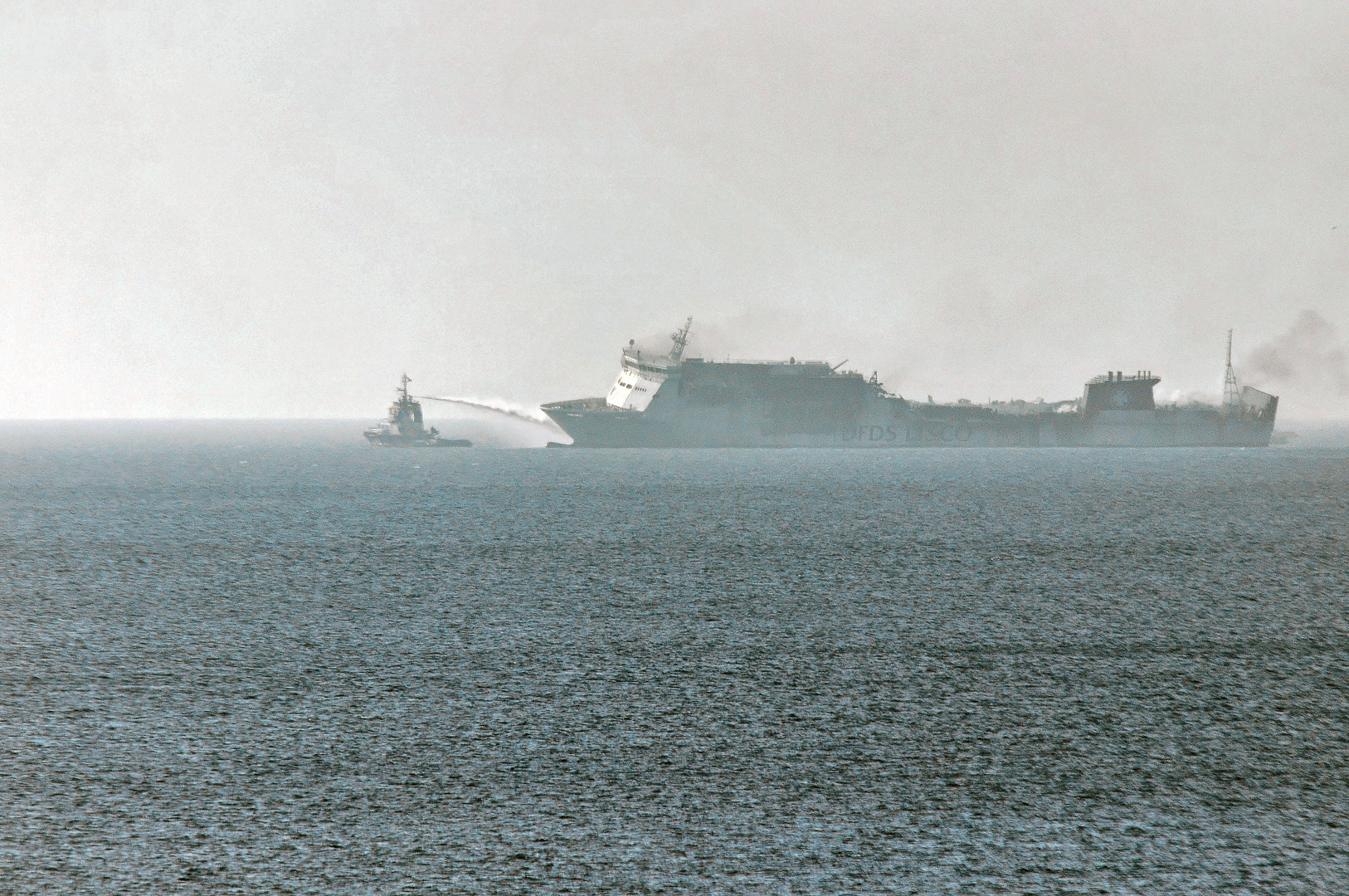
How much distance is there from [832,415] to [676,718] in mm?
75956

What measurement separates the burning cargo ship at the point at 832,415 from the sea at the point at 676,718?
5692 cm

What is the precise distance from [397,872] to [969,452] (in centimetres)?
8770

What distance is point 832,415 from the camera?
3273 inches

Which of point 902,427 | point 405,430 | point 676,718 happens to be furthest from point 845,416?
point 676,718

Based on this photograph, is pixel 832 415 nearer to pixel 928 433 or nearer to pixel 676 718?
pixel 928 433

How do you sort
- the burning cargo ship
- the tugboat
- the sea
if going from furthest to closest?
the tugboat
the burning cargo ship
the sea

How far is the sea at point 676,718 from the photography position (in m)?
5.74

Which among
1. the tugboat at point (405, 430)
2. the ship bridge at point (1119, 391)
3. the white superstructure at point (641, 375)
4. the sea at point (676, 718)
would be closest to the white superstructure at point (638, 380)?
the white superstructure at point (641, 375)

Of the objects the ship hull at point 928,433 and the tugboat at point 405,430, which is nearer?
the ship hull at point 928,433

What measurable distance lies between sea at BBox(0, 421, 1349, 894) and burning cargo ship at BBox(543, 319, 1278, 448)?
187ft

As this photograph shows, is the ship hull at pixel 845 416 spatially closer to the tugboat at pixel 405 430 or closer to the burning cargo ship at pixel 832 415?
the burning cargo ship at pixel 832 415

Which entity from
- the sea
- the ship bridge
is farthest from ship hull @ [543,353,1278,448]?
the sea

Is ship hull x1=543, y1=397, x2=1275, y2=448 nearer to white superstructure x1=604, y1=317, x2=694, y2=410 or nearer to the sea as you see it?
white superstructure x1=604, y1=317, x2=694, y2=410

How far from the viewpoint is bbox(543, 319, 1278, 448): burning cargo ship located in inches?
3184
